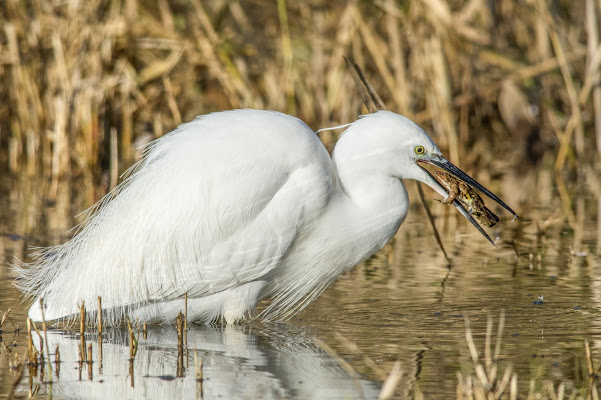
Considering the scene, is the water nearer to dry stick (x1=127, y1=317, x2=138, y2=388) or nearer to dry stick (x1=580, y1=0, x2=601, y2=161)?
dry stick (x1=127, y1=317, x2=138, y2=388)

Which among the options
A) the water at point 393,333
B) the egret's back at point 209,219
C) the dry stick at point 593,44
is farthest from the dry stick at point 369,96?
the dry stick at point 593,44

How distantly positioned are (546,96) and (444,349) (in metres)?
7.02

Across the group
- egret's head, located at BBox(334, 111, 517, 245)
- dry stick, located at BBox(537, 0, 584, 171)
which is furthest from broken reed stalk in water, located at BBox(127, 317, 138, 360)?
dry stick, located at BBox(537, 0, 584, 171)

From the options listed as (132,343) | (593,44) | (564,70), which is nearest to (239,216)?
(132,343)

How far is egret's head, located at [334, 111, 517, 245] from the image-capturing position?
14.6ft

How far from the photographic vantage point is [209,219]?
173 inches

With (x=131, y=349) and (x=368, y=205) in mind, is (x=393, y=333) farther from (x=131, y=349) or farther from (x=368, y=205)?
(x=131, y=349)

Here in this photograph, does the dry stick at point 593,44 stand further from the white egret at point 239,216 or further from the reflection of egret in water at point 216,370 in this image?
the reflection of egret in water at point 216,370

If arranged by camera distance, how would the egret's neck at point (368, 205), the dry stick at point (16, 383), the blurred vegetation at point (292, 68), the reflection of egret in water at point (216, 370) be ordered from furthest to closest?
the blurred vegetation at point (292, 68), the egret's neck at point (368, 205), the reflection of egret in water at point (216, 370), the dry stick at point (16, 383)

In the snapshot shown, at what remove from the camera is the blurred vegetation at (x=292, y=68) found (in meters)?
8.63

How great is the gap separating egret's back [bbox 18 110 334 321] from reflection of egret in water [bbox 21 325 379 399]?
23 cm

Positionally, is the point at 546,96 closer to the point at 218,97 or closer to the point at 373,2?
the point at 373,2

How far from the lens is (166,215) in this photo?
14.5 feet

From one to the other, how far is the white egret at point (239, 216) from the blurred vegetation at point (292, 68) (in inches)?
134
